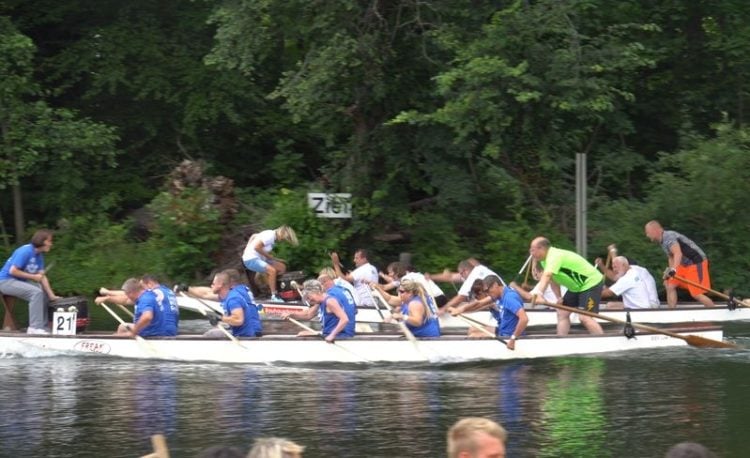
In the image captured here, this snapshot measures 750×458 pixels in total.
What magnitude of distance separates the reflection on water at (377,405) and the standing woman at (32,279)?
34.4 inches

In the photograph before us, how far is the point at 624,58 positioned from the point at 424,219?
17.9 ft

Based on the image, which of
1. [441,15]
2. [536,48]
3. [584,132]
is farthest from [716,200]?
[441,15]

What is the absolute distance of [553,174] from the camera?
2836 cm

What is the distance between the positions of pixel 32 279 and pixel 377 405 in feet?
22.2

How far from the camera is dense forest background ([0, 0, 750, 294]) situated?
25500 millimetres

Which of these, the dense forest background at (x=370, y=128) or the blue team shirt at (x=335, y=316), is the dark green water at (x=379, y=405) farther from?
the dense forest background at (x=370, y=128)

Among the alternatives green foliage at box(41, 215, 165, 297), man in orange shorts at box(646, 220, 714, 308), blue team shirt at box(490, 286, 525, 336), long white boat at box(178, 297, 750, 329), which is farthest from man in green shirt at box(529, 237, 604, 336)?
green foliage at box(41, 215, 165, 297)

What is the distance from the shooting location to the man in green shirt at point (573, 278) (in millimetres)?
18531

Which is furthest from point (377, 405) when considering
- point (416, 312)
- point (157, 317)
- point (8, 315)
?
point (8, 315)

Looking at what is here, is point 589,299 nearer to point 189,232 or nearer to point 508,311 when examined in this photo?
point 508,311

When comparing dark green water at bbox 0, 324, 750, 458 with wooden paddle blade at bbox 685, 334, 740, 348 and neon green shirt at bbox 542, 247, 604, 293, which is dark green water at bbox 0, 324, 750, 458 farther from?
neon green shirt at bbox 542, 247, 604, 293

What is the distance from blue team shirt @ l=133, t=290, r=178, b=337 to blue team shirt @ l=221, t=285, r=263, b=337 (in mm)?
830

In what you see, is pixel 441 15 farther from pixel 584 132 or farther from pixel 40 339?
pixel 40 339

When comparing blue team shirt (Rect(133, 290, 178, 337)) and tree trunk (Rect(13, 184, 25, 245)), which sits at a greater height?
tree trunk (Rect(13, 184, 25, 245))
